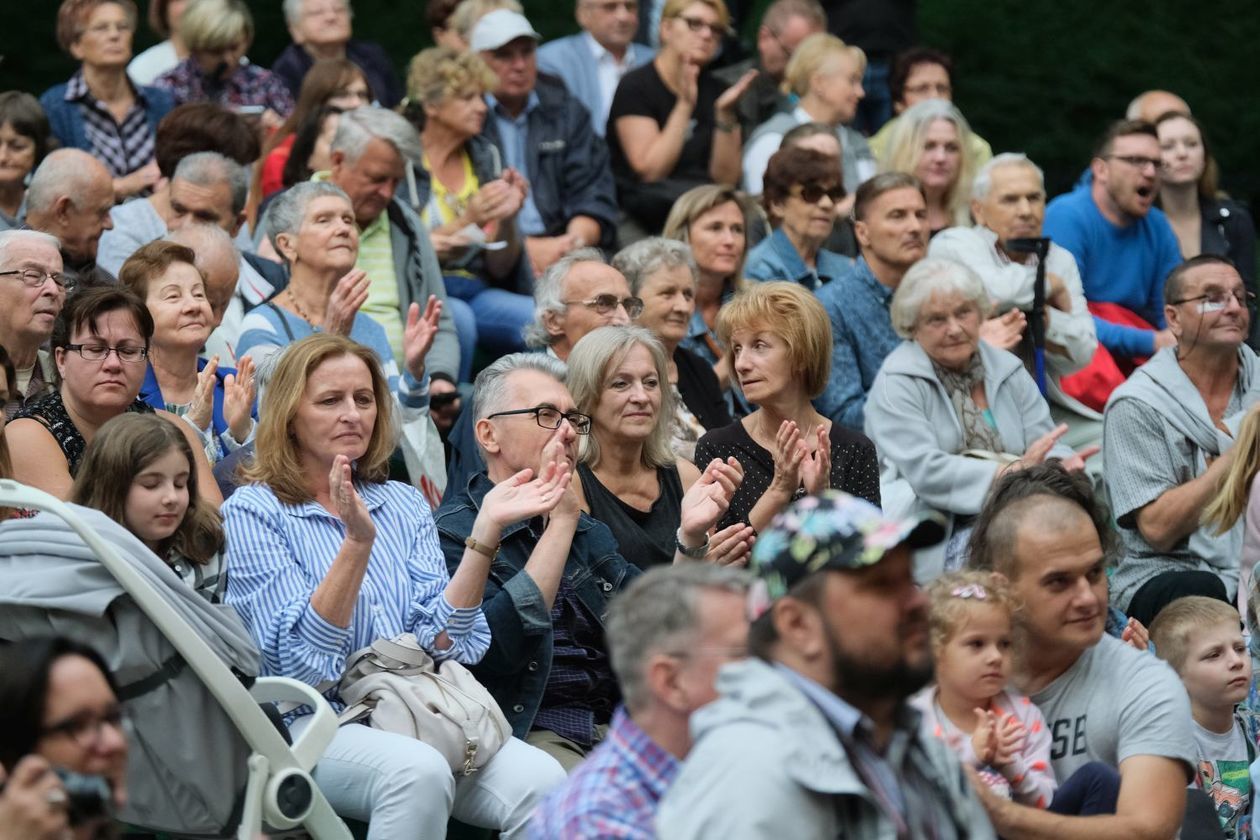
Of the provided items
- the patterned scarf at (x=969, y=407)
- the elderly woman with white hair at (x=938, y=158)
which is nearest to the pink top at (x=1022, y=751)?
the patterned scarf at (x=969, y=407)

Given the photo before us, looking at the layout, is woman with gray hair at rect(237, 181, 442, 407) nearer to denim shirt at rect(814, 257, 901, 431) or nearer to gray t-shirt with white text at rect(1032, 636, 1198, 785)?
denim shirt at rect(814, 257, 901, 431)

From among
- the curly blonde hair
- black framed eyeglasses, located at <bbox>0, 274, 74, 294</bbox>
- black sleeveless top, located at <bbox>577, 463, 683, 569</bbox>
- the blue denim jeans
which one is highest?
the curly blonde hair

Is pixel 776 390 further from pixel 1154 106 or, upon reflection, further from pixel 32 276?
pixel 1154 106

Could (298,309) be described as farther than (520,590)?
Yes

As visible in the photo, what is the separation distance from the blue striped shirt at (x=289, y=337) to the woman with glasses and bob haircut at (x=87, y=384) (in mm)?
958

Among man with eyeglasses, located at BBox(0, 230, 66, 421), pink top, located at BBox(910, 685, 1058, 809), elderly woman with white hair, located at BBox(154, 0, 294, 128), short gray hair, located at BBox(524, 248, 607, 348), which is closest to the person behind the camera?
pink top, located at BBox(910, 685, 1058, 809)

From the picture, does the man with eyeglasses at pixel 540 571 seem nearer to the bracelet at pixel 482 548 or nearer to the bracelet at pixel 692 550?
the bracelet at pixel 482 548

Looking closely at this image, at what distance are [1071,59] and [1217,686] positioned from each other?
651cm

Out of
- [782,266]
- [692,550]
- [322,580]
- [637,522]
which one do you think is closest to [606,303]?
[637,522]

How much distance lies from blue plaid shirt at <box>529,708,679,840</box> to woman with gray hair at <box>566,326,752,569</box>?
2242mm

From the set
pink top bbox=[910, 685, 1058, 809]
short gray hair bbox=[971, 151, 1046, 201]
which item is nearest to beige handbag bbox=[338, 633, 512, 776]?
pink top bbox=[910, 685, 1058, 809]

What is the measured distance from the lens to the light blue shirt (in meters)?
9.29

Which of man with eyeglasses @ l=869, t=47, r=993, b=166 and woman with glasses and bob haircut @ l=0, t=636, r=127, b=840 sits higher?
woman with glasses and bob haircut @ l=0, t=636, r=127, b=840

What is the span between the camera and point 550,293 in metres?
7.16
